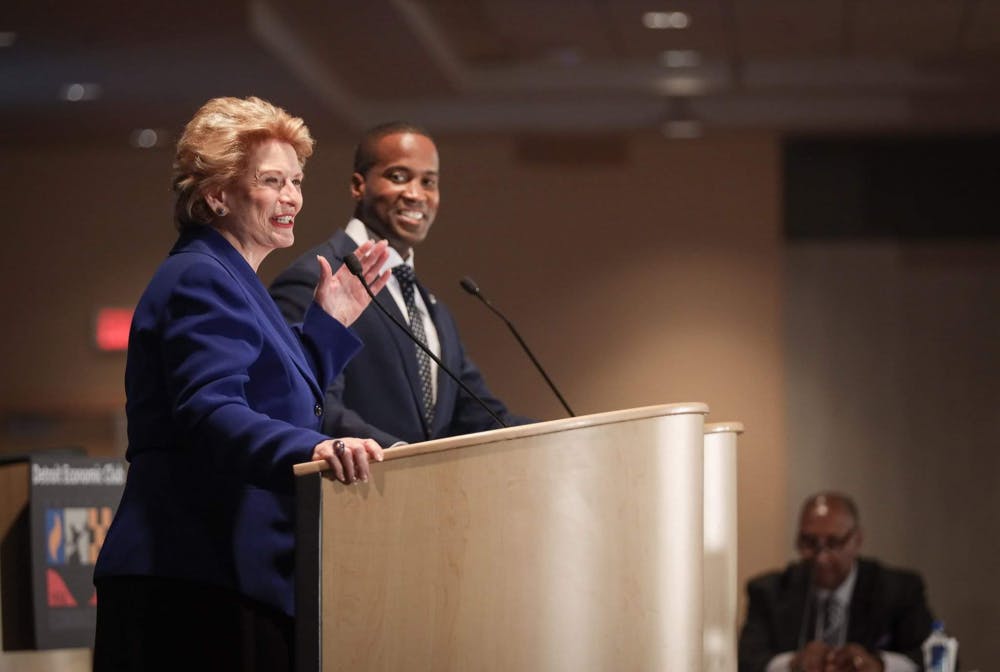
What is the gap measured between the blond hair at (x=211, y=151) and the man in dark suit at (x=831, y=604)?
3.31 meters

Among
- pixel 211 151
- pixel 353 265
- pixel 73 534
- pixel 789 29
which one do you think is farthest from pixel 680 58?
pixel 211 151

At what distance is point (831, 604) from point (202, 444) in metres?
3.72

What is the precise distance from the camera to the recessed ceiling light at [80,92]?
7238mm

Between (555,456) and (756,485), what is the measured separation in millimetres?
5805

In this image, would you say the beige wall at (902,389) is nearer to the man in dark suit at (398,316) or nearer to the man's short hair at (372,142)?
the man in dark suit at (398,316)

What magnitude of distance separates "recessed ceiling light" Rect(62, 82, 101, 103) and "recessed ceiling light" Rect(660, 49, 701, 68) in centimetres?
272

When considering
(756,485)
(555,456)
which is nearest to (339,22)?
(756,485)

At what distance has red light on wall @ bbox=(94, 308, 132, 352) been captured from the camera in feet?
26.5

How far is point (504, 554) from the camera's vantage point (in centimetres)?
201

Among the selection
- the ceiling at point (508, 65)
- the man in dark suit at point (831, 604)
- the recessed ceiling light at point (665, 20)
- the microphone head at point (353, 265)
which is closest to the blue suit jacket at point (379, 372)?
the microphone head at point (353, 265)

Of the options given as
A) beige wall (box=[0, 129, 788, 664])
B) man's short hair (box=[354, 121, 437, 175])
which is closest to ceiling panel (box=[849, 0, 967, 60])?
beige wall (box=[0, 129, 788, 664])

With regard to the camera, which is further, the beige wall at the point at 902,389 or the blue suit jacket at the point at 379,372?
the beige wall at the point at 902,389

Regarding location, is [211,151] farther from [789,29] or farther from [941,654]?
[789,29]

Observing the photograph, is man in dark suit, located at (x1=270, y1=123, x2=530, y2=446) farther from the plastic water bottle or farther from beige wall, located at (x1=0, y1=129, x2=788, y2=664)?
beige wall, located at (x1=0, y1=129, x2=788, y2=664)
